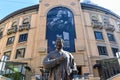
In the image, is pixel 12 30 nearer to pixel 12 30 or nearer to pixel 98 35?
pixel 12 30

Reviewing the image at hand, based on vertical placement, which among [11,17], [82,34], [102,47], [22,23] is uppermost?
[11,17]

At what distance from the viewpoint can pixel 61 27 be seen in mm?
20562

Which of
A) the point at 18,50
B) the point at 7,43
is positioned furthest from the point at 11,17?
the point at 18,50

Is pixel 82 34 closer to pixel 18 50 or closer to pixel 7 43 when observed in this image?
pixel 18 50

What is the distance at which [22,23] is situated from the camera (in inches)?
953

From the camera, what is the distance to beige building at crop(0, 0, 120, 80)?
60.6ft

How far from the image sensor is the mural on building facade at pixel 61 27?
63.4 ft

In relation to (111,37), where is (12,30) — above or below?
above

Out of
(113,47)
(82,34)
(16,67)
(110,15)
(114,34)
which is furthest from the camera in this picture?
(110,15)

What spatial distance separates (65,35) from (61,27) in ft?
4.16

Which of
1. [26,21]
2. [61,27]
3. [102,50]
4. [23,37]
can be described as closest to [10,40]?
[23,37]

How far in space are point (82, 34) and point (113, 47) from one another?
4.70 metres

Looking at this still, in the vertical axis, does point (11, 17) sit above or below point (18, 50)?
above

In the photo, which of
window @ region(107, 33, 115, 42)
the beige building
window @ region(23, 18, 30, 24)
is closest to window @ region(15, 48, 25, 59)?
the beige building
